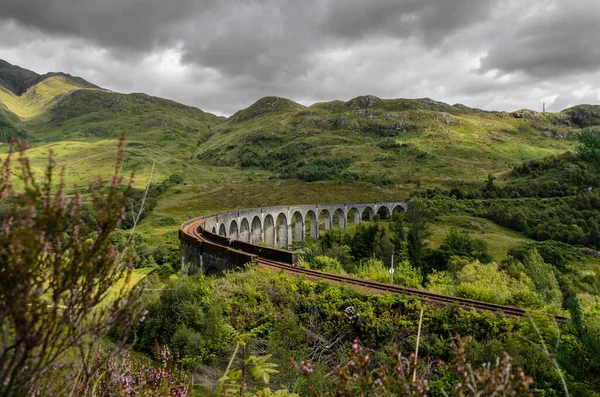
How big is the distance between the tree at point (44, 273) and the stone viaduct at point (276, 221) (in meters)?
41.0

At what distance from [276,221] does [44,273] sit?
64036mm

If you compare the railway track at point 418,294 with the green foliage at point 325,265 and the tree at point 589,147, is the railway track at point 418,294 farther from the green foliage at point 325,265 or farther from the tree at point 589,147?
the tree at point 589,147

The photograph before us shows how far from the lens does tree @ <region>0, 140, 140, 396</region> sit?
6.79ft

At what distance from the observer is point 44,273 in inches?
89.7

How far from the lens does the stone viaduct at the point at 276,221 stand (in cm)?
5156

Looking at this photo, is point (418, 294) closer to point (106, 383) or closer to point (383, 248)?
point (106, 383)

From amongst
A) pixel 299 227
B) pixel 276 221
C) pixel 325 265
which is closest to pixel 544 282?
pixel 325 265

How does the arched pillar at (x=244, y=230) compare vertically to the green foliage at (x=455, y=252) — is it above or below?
above

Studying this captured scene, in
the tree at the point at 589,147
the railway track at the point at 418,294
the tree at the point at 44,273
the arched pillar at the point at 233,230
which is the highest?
the tree at the point at 589,147

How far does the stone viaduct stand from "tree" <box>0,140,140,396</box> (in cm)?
4096

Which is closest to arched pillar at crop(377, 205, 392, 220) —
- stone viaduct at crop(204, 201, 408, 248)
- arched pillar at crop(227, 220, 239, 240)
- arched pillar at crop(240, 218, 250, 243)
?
stone viaduct at crop(204, 201, 408, 248)

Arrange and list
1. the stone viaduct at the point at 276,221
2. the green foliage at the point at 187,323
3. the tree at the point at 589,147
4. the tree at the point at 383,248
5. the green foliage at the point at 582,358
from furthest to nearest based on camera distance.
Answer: the stone viaduct at the point at 276,221
the tree at the point at 383,248
the green foliage at the point at 187,323
the tree at the point at 589,147
the green foliage at the point at 582,358

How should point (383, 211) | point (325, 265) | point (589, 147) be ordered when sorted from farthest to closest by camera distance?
point (383, 211)
point (325, 265)
point (589, 147)

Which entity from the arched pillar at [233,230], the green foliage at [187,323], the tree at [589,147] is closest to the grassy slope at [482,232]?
the arched pillar at [233,230]
